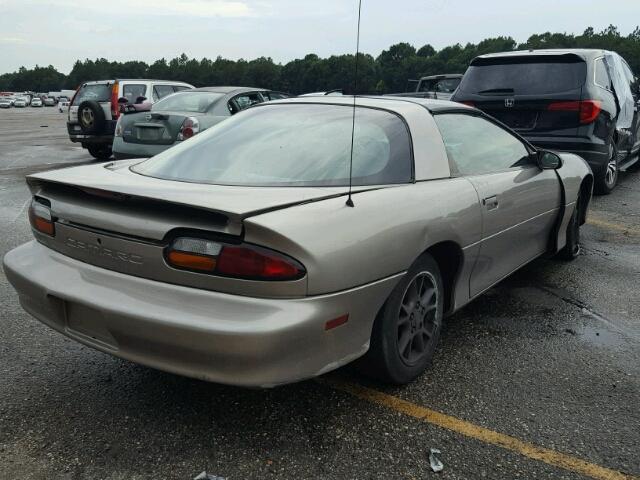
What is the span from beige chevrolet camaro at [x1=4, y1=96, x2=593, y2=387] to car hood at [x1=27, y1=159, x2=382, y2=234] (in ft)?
0.04

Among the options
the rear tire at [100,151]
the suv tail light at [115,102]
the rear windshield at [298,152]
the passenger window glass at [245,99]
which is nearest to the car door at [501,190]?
the rear windshield at [298,152]

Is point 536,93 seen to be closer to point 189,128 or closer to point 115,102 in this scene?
point 189,128

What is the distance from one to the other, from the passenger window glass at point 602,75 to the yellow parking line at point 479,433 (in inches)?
216

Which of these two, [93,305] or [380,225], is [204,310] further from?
[380,225]

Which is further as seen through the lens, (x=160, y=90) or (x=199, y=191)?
(x=160, y=90)

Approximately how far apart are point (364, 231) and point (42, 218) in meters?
1.54

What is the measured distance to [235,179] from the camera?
2703 mm

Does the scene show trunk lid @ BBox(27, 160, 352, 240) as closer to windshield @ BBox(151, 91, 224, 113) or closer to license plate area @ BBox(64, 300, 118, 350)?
license plate area @ BBox(64, 300, 118, 350)

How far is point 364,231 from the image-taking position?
2.35 metres

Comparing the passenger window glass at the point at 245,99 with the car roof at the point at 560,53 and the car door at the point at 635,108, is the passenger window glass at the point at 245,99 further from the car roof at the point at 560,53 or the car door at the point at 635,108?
the car door at the point at 635,108

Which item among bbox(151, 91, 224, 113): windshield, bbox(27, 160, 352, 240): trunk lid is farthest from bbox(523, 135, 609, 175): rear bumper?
bbox(27, 160, 352, 240): trunk lid

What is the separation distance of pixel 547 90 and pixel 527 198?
331 centimetres

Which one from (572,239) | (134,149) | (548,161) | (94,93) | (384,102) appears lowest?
(572,239)

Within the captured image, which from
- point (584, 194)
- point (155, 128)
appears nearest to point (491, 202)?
point (584, 194)
